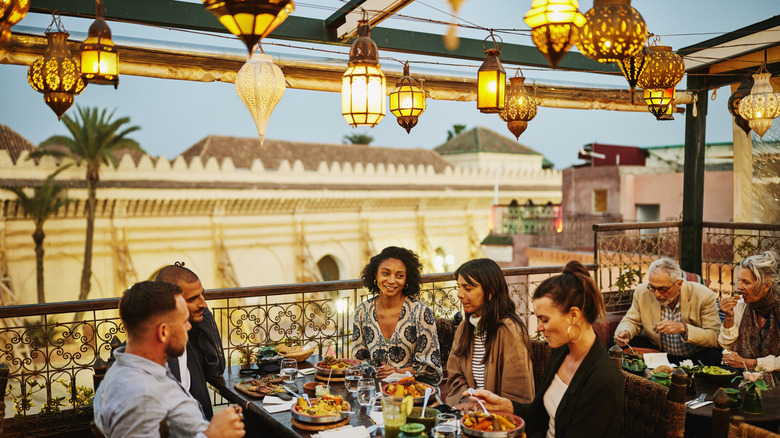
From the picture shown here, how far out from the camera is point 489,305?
3.10 m

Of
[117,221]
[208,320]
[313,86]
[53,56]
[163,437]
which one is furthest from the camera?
[117,221]

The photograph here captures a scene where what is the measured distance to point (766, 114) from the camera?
5500mm

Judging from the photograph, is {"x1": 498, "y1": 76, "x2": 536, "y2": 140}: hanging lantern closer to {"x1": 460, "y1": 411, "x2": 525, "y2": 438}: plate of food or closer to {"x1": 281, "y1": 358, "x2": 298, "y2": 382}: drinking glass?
{"x1": 281, "y1": 358, "x2": 298, "y2": 382}: drinking glass

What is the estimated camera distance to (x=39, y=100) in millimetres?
27328

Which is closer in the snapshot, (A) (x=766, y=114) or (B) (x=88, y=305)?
(B) (x=88, y=305)

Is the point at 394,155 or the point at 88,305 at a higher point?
the point at 394,155

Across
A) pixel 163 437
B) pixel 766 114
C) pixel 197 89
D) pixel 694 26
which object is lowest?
pixel 163 437

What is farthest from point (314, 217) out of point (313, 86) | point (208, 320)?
point (208, 320)

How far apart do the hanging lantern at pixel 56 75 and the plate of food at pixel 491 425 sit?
152 inches

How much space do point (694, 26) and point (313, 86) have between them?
285 inches

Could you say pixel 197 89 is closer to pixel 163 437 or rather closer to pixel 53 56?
pixel 53 56

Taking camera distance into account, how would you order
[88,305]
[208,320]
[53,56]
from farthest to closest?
[53,56] < [88,305] < [208,320]

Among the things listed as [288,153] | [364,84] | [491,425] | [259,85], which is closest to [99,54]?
[259,85]

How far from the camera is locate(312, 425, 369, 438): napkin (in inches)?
96.5
